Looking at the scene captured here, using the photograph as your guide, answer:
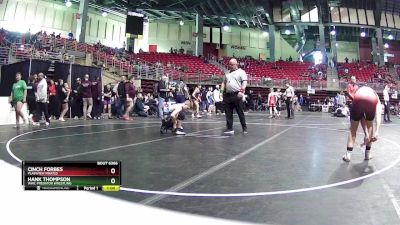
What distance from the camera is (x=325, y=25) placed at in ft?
143

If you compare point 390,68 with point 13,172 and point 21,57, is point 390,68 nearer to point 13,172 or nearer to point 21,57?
point 21,57

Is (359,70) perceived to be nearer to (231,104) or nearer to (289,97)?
(289,97)

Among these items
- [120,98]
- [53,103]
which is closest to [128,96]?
[120,98]

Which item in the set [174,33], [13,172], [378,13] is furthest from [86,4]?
[378,13]

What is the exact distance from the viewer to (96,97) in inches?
590

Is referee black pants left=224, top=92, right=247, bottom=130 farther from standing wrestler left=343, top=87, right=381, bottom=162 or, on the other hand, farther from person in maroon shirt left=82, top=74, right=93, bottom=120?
person in maroon shirt left=82, top=74, right=93, bottom=120

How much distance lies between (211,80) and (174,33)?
16.5 meters

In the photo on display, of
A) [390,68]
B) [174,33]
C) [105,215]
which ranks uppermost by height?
[174,33]

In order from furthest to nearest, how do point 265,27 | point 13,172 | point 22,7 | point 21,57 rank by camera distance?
point 265,27 < point 22,7 < point 21,57 < point 13,172
